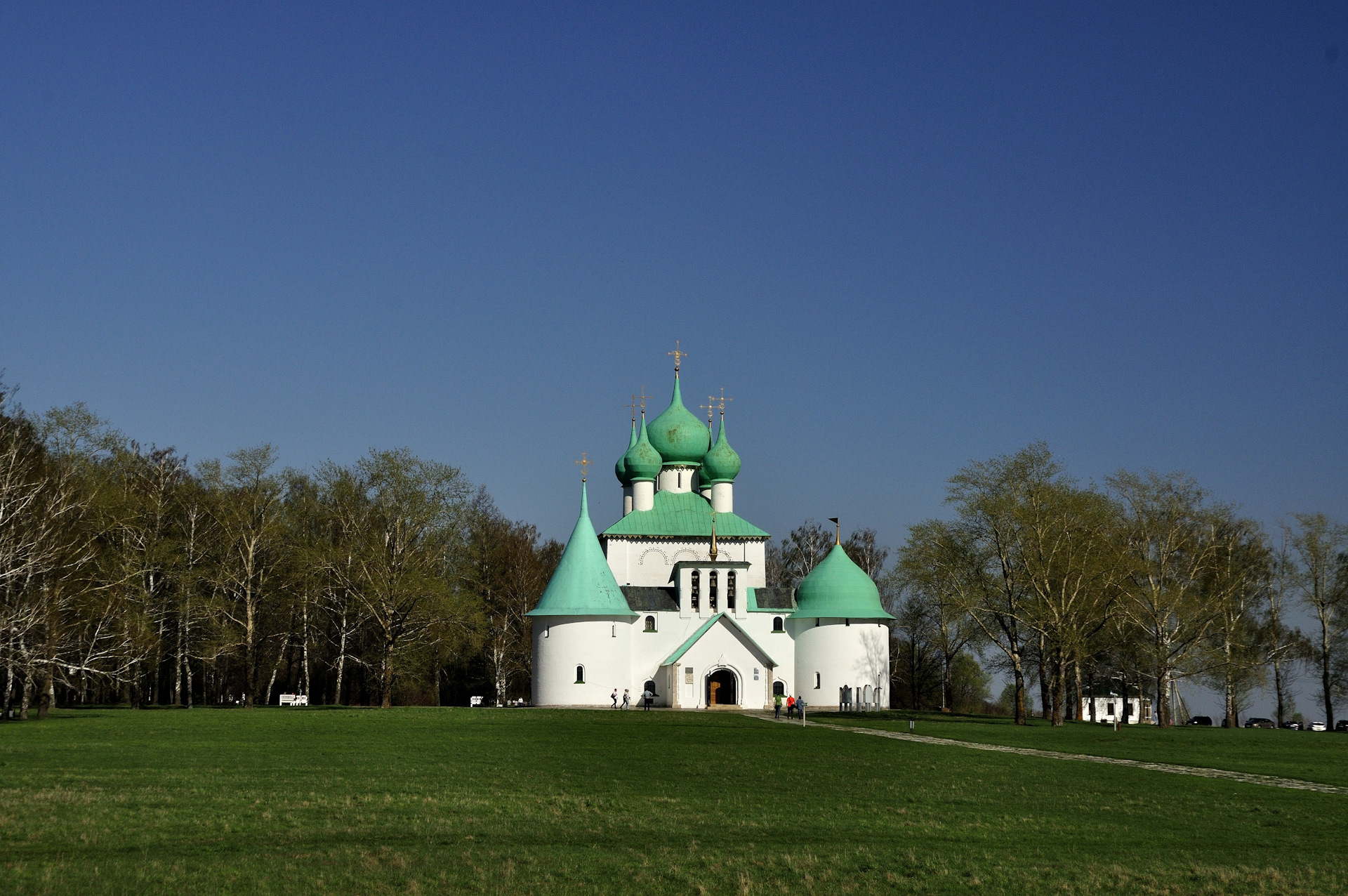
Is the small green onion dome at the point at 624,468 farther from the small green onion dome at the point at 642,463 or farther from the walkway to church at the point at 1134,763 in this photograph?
the walkway to church at the point at 1134,763

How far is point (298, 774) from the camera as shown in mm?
20469

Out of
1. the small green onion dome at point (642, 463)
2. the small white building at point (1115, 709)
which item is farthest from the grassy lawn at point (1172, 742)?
the small green onion dome at point (642, 463)

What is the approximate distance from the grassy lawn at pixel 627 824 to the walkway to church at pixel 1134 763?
3.29 ft

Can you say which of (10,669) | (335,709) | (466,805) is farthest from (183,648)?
(466,805)

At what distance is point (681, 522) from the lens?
216 feet

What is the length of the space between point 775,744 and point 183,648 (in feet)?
101

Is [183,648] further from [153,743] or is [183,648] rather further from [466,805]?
[466,805]

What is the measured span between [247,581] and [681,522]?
2105 centimetres

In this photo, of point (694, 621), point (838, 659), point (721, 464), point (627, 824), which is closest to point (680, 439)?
point (721, 464)

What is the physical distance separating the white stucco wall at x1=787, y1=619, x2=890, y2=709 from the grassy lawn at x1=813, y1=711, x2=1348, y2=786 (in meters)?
8.03

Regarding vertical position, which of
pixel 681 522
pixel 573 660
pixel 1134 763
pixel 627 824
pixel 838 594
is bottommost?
pixel 1134 763

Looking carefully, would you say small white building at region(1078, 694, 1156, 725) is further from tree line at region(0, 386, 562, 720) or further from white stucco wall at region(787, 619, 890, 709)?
tree line at region(0, 386, 562, 720)

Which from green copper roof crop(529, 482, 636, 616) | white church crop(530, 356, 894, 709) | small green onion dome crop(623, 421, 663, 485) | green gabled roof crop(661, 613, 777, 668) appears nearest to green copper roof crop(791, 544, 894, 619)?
white church crop(530, 356, 894, 709)

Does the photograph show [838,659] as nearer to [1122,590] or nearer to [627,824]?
[1122,590]
